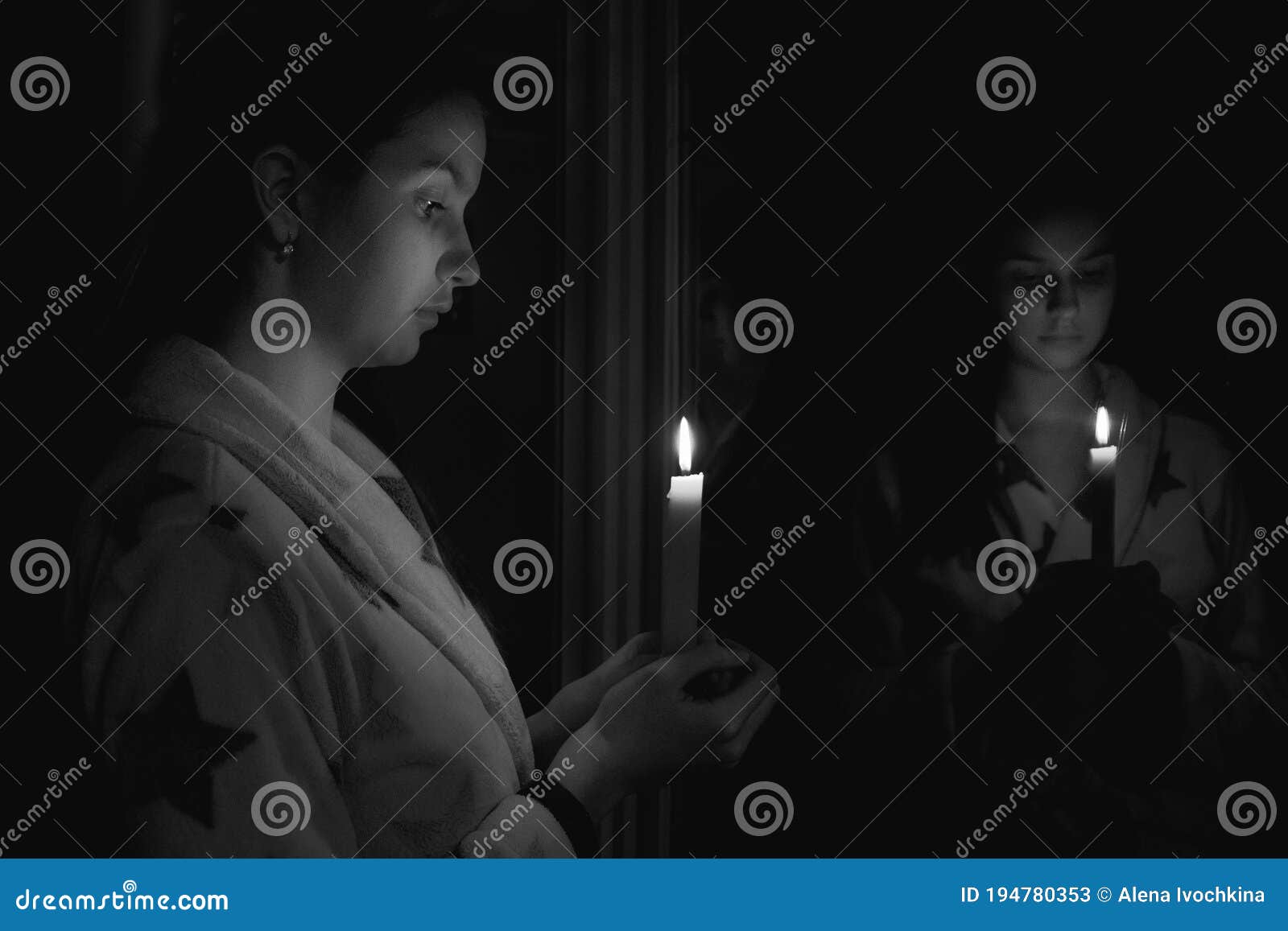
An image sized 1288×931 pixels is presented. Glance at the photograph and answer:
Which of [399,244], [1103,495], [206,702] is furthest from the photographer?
[1103,495]

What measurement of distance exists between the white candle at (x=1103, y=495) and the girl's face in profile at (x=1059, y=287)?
0.07 metres

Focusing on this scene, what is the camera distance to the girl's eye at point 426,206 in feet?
3.50

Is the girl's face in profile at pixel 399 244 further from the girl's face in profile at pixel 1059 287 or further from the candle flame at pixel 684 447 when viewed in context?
the girl's face in profile at pixel 1059 287

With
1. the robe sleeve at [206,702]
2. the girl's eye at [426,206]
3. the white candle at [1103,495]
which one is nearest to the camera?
the robe sleeve at [206,702]

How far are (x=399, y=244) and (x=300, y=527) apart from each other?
26cm

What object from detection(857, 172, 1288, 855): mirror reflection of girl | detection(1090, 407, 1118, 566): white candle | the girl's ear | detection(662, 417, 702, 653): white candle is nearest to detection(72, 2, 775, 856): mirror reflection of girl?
the girl's ear

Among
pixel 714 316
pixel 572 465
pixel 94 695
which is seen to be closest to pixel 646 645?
pixel 572 465

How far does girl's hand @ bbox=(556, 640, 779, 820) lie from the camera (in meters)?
1.11

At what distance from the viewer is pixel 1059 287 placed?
119 centimetres

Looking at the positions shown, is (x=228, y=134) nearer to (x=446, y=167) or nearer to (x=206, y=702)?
(x=446, y=167)

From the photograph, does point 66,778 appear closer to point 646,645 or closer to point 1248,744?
point 646,645

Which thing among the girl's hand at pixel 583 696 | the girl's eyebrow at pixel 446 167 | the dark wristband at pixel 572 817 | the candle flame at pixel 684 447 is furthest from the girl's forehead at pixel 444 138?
the dark wristband at pixel 572 817

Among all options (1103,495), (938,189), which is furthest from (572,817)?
(938,189)

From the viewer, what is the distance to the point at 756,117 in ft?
3.89
